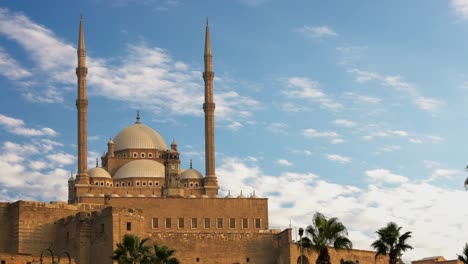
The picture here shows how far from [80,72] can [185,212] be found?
1973cm

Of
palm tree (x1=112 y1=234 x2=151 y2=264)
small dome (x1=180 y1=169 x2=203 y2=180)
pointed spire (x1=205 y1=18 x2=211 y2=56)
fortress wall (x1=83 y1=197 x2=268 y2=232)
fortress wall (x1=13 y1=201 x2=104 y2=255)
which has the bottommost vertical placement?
palm tree (x1=112 y1=234 x2=151 y2=264)

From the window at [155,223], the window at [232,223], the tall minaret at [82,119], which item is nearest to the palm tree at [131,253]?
the window at [155,223]

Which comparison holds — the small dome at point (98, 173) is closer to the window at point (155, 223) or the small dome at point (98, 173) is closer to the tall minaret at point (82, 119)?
the tall minaret at point (82, 119)

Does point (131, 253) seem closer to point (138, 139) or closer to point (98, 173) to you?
point (98, 173)

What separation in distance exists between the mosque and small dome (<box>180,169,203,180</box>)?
11 centimetres

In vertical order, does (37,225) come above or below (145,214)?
below

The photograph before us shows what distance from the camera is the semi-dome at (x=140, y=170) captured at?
271ft

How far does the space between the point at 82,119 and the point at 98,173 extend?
5132 mm

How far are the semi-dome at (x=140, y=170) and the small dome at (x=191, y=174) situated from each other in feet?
6.64

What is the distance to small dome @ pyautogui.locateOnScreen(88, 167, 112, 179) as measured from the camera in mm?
81438

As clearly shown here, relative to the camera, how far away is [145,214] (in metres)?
69.4

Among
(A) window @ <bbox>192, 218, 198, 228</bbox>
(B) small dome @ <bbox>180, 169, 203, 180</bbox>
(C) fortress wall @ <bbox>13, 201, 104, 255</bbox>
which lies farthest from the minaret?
(C) fortress wall @ <bbox>13, 201, 104, 255</bbox>

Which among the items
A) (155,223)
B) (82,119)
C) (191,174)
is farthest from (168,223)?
(82,119)

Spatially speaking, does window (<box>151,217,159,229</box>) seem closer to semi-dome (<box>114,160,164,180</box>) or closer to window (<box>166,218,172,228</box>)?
window (<box>166,218,172,228</box>)
